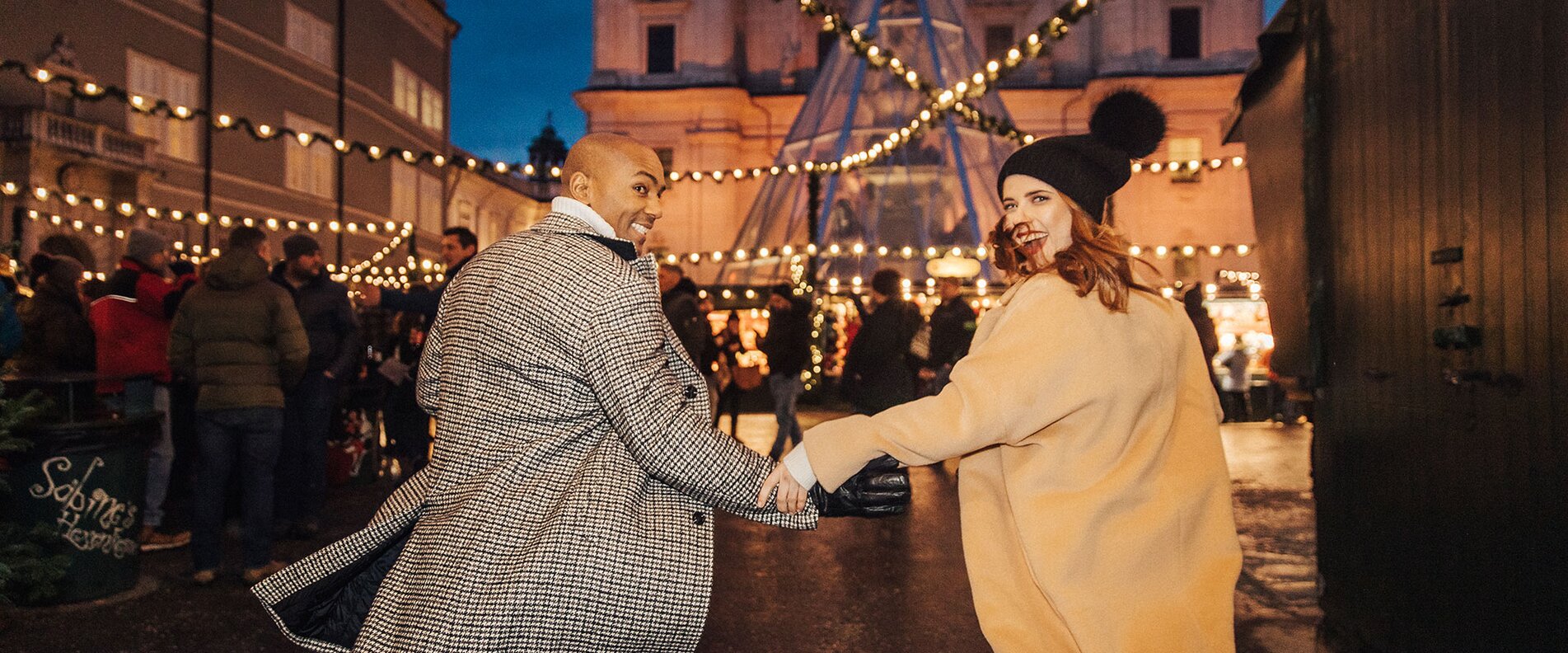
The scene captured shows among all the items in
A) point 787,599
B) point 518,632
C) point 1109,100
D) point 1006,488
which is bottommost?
point 787,599

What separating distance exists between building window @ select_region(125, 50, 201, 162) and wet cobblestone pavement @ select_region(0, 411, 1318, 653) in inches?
870

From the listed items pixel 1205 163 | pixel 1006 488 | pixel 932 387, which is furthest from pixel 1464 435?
pixel 1205 163

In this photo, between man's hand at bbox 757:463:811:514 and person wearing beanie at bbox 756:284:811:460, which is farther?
person wearing beanie at bbox 756:284:811:460

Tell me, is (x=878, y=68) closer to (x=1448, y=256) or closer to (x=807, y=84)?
(x=1448, y=256)

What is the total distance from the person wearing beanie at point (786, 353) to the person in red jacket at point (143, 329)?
213 inches

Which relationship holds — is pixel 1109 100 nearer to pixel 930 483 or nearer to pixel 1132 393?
pixel 1132 393

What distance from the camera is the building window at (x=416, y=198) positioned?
3778cm

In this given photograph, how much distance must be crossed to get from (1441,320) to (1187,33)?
124 ft

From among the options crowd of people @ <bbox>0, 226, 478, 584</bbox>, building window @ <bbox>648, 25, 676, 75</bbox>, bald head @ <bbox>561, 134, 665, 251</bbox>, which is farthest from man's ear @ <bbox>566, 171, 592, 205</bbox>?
building window @ <bbox>648, 25, 676, 75</bbox>

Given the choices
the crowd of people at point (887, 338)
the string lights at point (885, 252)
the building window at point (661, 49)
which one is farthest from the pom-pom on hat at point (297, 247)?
the building window at point (661, 49)

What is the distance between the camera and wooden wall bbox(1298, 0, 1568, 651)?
120 inches

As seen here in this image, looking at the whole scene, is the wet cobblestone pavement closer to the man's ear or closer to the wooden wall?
the wooden wall

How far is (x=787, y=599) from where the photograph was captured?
567 cm

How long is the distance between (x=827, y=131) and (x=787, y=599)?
18498mm
